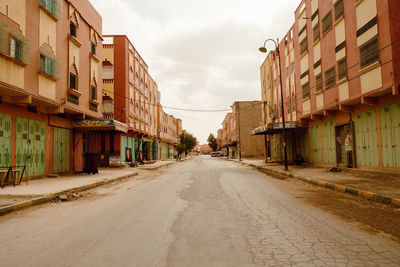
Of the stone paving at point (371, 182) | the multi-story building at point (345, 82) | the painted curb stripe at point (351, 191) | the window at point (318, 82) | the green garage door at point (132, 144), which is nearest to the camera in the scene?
the stone paving at point (371, 182)

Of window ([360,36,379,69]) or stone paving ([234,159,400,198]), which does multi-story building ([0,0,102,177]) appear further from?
window ([360,36,379,69])

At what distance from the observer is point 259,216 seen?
6.16m

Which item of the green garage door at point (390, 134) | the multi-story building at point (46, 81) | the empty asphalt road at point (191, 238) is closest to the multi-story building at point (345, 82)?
the green garage door at point (390, 134)

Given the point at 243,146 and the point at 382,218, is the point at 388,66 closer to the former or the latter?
the point at 382,218

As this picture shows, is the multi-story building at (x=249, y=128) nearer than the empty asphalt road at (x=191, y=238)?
No

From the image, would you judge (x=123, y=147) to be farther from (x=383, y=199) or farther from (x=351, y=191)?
(x=383, y=199)

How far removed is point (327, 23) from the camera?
19031 mm

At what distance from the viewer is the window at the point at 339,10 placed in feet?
55.6

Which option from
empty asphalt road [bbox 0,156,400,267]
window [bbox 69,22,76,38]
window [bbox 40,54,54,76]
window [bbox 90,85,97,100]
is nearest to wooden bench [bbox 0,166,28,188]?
empty asphalt road [bbox 0,156,400,267]

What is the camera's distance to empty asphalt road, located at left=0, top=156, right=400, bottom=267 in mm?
3699

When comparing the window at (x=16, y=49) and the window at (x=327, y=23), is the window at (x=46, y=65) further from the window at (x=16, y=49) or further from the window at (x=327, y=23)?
the window at (x=327, y=23)

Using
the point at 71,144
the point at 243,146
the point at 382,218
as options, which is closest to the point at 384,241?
the point at 382,218

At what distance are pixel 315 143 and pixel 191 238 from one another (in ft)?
67.5

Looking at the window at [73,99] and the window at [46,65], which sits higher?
the window at [46,65]
